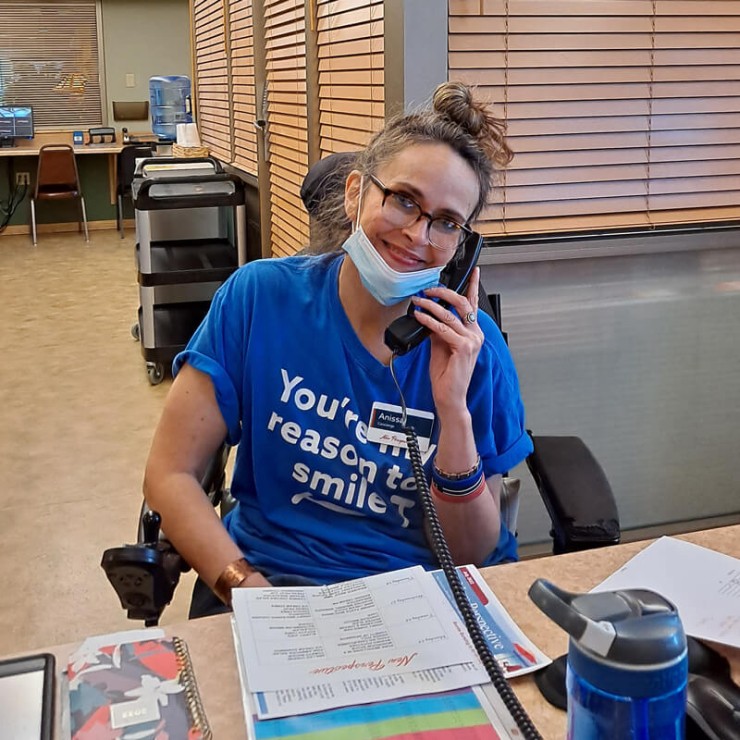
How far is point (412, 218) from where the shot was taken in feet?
4.65

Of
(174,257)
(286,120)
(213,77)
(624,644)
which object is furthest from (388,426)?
(213,77)

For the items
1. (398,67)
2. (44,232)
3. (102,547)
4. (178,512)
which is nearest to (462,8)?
(398,67)

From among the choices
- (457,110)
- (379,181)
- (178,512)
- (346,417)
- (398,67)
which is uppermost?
(398,67)

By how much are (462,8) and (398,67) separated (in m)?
0.20

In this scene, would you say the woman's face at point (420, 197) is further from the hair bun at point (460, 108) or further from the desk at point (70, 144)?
the desk at point (70, 144)

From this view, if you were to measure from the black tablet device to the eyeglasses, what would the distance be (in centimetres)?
80

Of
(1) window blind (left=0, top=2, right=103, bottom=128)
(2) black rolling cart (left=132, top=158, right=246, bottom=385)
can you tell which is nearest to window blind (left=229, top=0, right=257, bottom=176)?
(2) black rolling cart (left=132, top=158, right=246, bottom=385)

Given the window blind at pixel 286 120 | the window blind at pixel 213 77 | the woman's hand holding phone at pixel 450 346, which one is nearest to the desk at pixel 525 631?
the woman's hand holding phone at pixel 450 346

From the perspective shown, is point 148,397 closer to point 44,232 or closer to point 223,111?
point 223,111

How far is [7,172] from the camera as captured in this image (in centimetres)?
945

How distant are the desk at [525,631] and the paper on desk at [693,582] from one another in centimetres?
2

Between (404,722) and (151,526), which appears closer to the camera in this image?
(404,722)

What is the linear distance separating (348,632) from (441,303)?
568 mm

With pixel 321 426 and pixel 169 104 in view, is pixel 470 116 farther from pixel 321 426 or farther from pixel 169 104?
pixel 169 104
